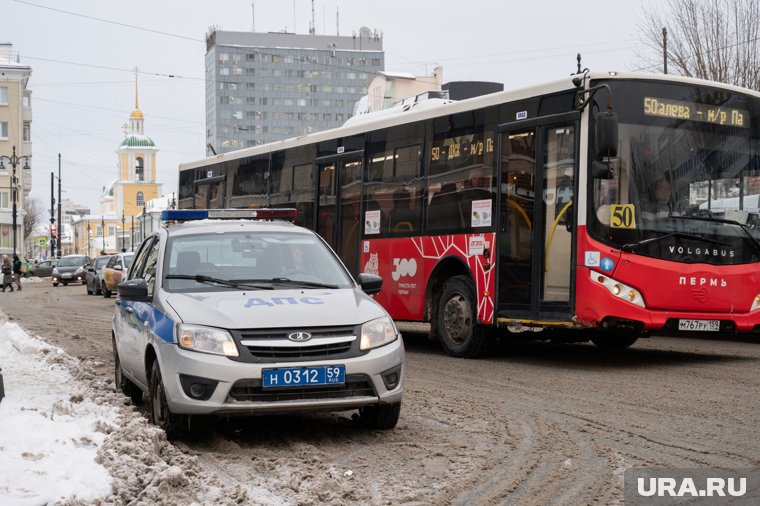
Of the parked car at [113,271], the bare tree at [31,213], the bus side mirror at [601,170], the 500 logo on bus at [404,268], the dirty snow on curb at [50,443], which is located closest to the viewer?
the dirty snow on curb at [50,443]

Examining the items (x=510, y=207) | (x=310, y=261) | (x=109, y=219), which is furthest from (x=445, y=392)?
(x=109, y=219)

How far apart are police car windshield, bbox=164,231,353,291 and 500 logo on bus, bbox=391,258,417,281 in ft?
18.0

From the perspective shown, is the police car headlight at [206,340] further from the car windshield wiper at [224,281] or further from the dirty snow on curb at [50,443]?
the car windshield wiper at [224,281]

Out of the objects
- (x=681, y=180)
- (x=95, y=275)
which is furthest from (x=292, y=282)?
(x=95, y=275)

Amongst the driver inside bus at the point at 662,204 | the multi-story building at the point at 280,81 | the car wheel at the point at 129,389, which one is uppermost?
the multi-story building at the point at 280,81

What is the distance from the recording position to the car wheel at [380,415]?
8107 millimetres

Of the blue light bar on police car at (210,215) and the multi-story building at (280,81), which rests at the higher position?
the multi-story building at (280,81)

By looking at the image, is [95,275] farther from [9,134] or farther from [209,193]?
[9,134]

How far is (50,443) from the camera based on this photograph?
21.7 feet

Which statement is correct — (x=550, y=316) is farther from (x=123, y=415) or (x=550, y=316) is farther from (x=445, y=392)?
(x=123, y=415)

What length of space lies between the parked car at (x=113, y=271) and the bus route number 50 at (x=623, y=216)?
28.0 metres

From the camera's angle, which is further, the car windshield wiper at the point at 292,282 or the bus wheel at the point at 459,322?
the bus wheel at the point at 459,322

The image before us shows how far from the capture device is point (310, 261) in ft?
30.0

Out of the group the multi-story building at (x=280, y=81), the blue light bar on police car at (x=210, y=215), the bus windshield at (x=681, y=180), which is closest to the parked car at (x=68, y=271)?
the blue light bar on police car at (x=210, y=215)
